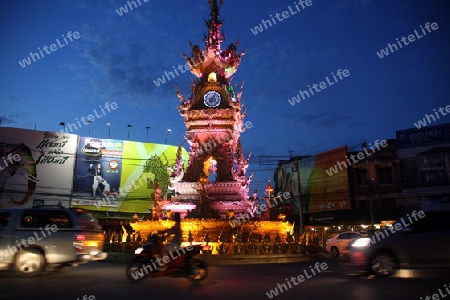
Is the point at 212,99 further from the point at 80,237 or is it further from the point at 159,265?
the point at 159,265

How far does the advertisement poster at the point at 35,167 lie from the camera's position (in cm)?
3938

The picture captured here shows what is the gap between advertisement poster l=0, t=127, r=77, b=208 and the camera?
3938cm

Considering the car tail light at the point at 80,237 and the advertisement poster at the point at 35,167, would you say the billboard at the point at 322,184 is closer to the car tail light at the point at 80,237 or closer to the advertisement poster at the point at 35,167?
the advertisement poster at the point at 35,167

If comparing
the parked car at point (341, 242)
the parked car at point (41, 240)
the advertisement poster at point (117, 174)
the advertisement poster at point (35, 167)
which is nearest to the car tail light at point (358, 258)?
the parked car at point (41, 240)

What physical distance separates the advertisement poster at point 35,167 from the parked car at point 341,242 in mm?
30335

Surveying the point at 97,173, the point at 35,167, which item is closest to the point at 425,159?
the point at 97,173

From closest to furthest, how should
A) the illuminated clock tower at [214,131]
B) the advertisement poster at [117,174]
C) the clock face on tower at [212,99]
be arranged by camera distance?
the illuminated clock tower at [214,131] → the clock face on tower at [212,99] → the advertisement poster at [117,174]

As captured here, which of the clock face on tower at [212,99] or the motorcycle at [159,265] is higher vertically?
the clock face on tower at [212,99]

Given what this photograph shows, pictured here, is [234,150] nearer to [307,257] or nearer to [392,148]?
[307,257]

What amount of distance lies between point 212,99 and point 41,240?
18708 millimetres

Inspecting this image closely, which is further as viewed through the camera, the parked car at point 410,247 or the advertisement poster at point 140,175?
the advertisement poster at point 140,175

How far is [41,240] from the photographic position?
961cm

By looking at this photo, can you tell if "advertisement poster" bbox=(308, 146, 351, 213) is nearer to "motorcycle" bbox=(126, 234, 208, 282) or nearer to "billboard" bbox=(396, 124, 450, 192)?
"billboard" bbox=(396, 124, 450, 192)

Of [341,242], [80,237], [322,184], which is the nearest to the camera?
[80,237]
